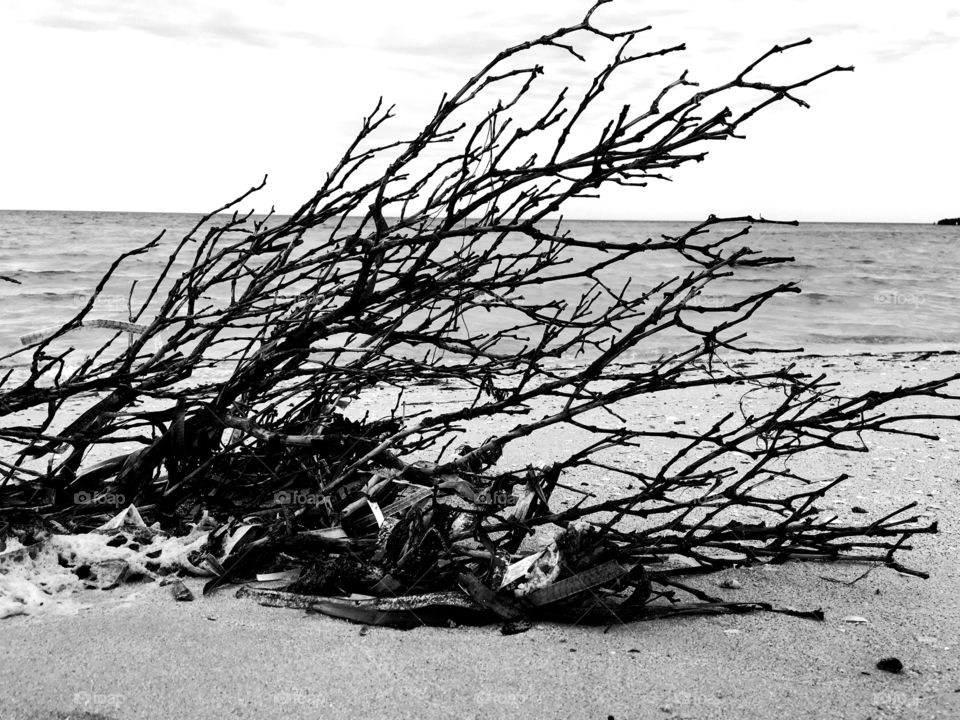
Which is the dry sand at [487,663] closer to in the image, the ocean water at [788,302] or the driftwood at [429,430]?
the driftwood at [429,430]

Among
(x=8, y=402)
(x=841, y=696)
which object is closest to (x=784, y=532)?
(x=841, y=696)

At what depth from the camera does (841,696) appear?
2.01 m

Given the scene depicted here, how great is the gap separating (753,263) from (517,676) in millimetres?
1130

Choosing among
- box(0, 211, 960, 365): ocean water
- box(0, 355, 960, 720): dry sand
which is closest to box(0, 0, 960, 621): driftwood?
box(0, 355, 960, 720): dry sand

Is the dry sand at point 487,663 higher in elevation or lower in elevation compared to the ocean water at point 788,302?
higher

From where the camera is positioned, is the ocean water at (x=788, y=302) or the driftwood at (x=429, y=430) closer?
the driftwood at (x=429, y=430)

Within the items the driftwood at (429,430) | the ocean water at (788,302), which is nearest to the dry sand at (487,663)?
the driftwood at (429,430)

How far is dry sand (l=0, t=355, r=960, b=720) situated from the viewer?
1956mm

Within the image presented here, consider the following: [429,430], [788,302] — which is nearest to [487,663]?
[429,430]

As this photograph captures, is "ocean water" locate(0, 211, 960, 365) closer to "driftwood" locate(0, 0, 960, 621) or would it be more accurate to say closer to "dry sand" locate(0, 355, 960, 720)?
"driftwood" locate(0, 0, 960, 621)

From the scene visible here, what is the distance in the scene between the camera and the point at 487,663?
84.5 inches

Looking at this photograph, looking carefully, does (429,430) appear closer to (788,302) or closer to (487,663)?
(487,663)

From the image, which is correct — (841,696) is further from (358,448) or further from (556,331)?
(358,448)

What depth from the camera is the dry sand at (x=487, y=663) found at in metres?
1.96
